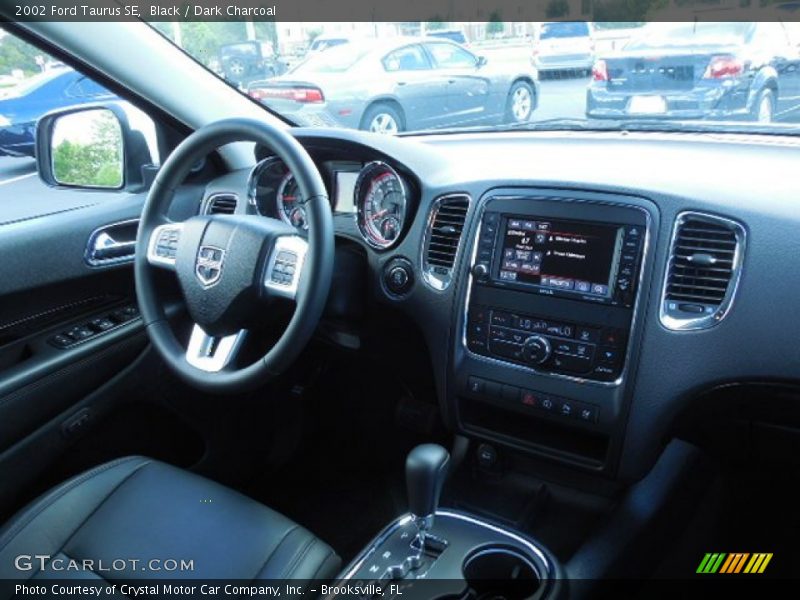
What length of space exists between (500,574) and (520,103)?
1.56 m

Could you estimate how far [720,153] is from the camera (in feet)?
5.70

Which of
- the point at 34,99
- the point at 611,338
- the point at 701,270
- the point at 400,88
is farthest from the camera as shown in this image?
the point at 400,88

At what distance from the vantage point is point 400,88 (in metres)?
3.51

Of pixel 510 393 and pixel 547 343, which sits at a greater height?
pixel 547 343

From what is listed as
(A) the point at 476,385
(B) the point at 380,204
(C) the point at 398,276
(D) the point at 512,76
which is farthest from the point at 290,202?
(D) the point at 512,76

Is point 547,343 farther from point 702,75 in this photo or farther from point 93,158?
point 93,158

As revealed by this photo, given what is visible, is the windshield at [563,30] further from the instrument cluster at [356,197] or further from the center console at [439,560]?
the center console at [439,560]

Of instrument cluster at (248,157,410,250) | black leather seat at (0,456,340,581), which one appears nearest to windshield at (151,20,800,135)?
instrument cluster at (248,157,410,250)

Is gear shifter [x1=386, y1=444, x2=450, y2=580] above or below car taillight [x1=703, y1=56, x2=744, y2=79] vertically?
below

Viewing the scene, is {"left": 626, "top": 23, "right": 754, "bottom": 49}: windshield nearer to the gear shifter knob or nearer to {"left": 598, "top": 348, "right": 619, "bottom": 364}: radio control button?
{"left": 598, "top": 348, "right": 619, "bottom": 364}: radio control button

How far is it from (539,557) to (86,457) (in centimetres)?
126

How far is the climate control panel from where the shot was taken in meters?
1.67

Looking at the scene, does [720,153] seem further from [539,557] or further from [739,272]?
[539,557]

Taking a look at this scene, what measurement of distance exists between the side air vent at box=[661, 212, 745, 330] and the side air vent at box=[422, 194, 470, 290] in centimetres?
51
